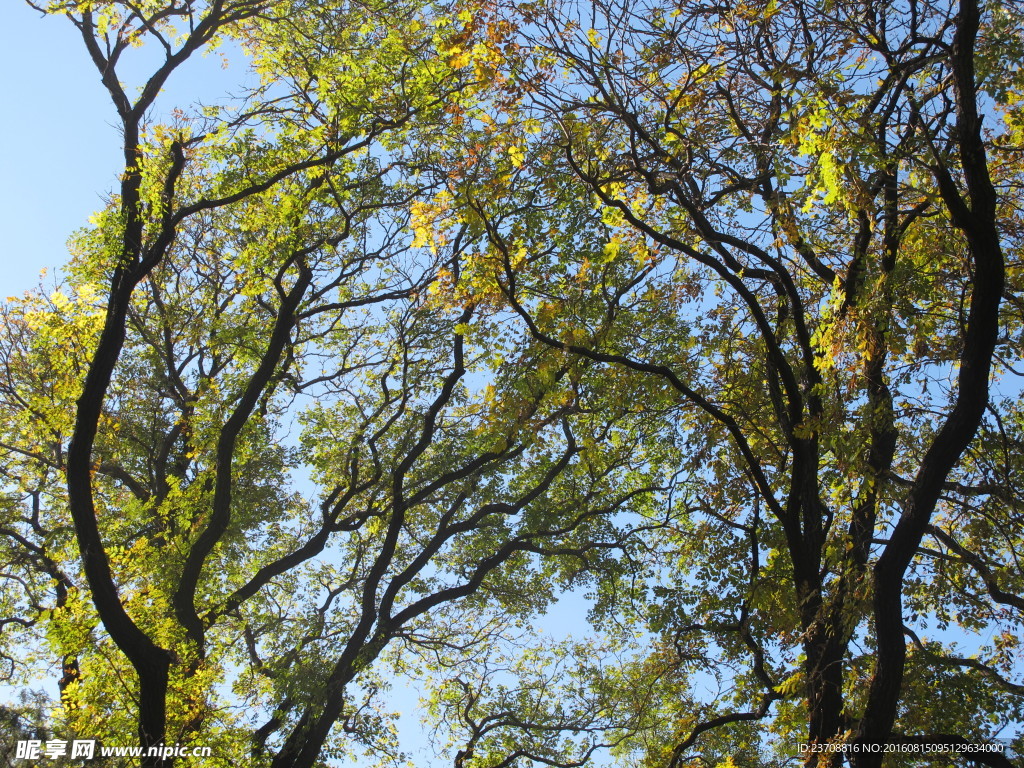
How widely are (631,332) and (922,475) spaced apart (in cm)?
495

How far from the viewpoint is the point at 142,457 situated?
13727 millimetres

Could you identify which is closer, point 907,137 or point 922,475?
point 922,475

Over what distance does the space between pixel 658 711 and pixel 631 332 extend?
654 centimetres

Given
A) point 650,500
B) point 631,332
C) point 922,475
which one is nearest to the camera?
point 922,475

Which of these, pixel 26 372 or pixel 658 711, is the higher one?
pixel 26 372

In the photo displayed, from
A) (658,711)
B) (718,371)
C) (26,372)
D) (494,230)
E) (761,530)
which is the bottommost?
(658,711)

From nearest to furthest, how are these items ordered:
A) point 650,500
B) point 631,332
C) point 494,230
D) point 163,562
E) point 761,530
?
point 494,230 → point 761,530 → point 631,332 → point 163,562 → point 650,500

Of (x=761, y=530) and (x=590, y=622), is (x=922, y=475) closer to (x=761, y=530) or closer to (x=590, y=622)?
(x=761, y=530)

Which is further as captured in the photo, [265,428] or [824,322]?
[265,428]

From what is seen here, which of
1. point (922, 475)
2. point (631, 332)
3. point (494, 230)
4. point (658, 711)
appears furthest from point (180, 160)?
point (658, 711)

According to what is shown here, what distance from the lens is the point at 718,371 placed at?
A: 30.1ft

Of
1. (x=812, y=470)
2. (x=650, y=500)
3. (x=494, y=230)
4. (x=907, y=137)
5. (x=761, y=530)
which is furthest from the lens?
(x=650, y=500)

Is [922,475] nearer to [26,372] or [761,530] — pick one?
[761,530]

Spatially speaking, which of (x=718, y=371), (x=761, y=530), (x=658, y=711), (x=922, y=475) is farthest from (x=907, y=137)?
(x=658, y=711)
